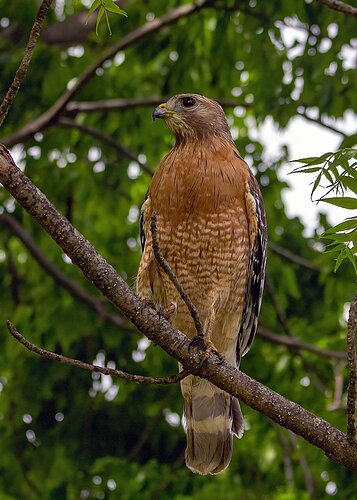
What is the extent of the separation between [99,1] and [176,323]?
226 cm

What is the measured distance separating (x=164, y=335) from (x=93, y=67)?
13.1 ft

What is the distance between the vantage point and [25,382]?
849cm

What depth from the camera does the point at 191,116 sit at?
234 inches

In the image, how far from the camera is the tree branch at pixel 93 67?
7.69 metres

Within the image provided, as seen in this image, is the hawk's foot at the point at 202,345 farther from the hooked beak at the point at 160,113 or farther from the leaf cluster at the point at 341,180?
the hooked beak at the point at 160,113

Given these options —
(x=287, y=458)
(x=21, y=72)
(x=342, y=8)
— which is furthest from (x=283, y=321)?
(x=21, y=72)

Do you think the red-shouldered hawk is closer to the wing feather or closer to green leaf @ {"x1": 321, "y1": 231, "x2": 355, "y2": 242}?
the wing feather

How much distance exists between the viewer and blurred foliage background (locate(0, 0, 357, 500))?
7.72 m

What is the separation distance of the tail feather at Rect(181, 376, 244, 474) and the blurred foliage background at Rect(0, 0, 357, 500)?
1720 millimetres

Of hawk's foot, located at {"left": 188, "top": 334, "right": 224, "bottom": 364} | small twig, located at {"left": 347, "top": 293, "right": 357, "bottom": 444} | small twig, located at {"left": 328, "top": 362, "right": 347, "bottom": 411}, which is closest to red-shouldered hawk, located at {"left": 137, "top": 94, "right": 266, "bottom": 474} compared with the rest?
hawk's foot, located at {"left": 188, "top": 334, "right": 224, "bottom": 364}

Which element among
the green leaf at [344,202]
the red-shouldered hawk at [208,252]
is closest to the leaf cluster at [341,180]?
the green leaf at [344,202]

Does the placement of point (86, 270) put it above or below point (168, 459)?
below

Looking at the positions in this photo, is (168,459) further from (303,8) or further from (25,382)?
(303,8)

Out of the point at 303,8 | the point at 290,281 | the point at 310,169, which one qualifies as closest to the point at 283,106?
the point at 303,8
